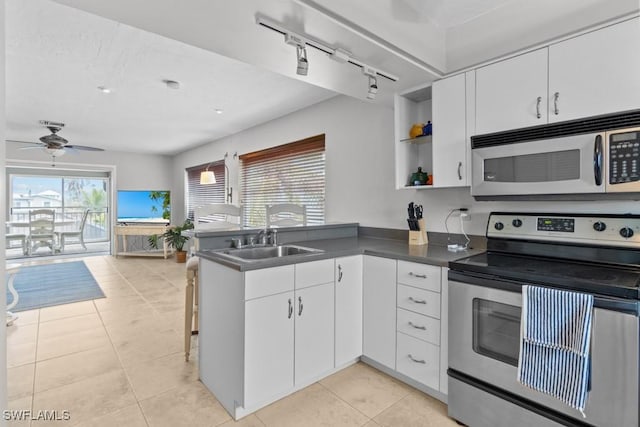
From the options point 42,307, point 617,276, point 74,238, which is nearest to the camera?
point 617,276

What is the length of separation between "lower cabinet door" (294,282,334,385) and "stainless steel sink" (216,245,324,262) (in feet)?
0.96

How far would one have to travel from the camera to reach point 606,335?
133 cm

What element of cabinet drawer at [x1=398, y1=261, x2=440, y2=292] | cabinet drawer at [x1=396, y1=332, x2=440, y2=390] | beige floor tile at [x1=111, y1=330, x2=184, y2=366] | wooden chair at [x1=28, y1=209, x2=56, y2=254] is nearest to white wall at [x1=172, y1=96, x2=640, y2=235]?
cabinet drawer at [x1=398, y1=261, x2=440, y2=292]

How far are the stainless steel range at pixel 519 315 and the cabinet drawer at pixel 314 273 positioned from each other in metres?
0.76

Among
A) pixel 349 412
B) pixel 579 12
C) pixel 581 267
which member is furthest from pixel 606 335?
pixel 579 12

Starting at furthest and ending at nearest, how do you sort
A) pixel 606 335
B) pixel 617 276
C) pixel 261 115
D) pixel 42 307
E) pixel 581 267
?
pixel 261 115, pixel 42 307, pixel 581 267, pixel 617 276, pixel 606 335

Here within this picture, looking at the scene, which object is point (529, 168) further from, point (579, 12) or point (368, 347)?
point (368, 347)

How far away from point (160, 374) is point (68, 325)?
5.39ft

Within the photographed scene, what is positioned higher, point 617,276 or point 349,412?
point 617,276

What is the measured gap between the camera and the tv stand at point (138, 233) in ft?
22.4

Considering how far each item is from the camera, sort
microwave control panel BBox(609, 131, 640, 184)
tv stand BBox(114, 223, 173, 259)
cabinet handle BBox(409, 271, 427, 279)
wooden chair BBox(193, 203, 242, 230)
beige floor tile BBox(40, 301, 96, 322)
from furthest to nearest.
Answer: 1. tv stand BBox(114, 223, 173, 259)
2. beige floor tile BBox(40, 301, 96, 322)
3. wooden chair BBox(193, 203, 242, 230)
4. cabinet handle BBox(409, 271, 427, 279)
5. microwave control panel BBox(609, 131, 640, 184)

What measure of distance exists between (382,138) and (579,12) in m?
1.64

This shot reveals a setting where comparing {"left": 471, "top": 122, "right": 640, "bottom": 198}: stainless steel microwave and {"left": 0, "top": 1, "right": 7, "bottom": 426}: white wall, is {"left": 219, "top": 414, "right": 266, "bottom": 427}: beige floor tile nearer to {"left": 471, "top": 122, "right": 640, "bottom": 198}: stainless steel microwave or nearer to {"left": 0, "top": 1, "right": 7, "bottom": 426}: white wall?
{"left": 0, "top": 1, "right": 7, "bottom": 426}: white wall

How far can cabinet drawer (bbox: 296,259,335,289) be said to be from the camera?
2.00 metres
